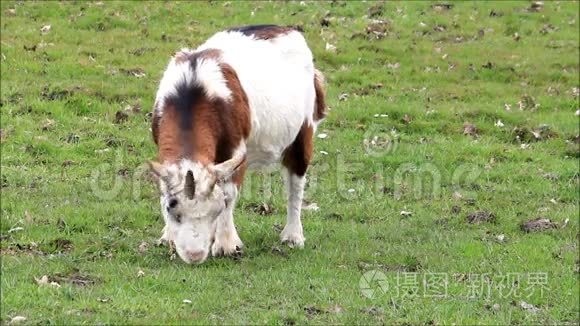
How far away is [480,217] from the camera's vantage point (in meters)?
12.6

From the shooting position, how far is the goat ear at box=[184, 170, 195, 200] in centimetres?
857

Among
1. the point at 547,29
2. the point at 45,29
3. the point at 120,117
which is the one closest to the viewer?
the point at 120,117

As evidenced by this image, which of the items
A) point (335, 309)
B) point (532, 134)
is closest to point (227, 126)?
point (335, 309)

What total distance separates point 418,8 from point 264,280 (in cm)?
1538

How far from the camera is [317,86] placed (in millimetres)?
11977

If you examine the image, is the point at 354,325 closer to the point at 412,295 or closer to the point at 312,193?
the point at 412,295

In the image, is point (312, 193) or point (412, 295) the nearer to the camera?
point (412, 295)

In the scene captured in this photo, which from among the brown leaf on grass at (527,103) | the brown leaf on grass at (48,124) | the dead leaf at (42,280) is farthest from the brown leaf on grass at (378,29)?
the dead leaf at (42,280)

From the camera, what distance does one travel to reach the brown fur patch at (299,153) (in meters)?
11.3

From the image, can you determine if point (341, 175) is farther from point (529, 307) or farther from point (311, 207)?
point (529, 307)

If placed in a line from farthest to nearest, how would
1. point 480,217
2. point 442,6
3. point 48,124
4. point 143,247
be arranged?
point 442,6 < point 48,124 < point 480,217 < point 143,247

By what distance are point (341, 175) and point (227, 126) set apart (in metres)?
4.90

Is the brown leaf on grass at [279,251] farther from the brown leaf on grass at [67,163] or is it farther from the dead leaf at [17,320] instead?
the brown leaf on grass at [67,163]

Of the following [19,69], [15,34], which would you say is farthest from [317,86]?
[15,34]
